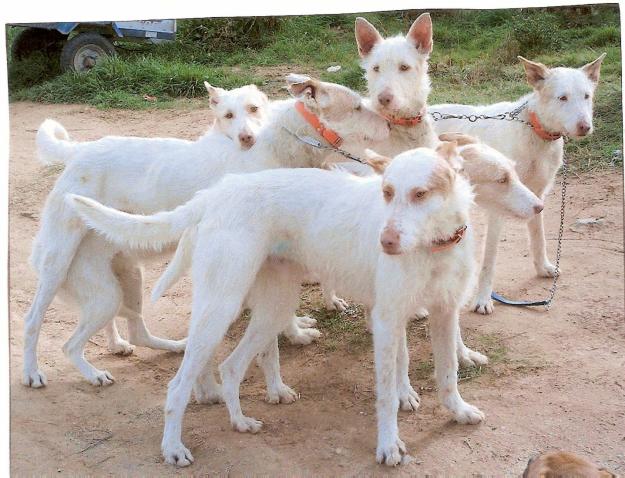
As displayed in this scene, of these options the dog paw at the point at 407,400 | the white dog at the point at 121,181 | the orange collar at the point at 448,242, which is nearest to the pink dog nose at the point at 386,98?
the white dog at the point at 121,181

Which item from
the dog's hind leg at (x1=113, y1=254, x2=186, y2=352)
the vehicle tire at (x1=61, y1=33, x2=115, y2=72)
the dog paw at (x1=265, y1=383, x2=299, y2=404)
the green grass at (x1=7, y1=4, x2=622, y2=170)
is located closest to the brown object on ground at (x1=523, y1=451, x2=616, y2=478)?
the dog paw at (x1=265, y1=383, x2=299, y2=404)

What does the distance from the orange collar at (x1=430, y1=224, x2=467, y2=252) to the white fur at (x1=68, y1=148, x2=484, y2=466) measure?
0.11 ft

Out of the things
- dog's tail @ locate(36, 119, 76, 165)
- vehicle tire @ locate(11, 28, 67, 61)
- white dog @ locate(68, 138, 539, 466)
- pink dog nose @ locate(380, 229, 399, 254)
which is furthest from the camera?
dog's tail @ locate(36, 119, 76, 165)

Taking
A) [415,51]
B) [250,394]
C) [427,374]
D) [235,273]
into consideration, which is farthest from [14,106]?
[427,374]

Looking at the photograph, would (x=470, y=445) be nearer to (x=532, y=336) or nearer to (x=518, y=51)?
(x=532, y=336)

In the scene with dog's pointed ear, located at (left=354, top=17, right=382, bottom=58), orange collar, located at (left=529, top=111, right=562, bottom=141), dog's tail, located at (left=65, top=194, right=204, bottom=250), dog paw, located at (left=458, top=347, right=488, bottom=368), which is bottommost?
dog paw, located at (left=458, top=347, right=488, bottom=368)

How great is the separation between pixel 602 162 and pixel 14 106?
211 inches

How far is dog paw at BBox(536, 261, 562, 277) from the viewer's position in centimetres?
662

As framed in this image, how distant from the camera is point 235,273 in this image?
4520 mm

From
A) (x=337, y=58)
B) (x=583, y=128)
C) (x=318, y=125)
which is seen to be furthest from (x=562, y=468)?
(x=337, y=58)

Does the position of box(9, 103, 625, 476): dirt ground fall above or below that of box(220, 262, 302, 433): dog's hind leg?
below

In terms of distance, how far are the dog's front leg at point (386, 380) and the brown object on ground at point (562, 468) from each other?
3.31 feet

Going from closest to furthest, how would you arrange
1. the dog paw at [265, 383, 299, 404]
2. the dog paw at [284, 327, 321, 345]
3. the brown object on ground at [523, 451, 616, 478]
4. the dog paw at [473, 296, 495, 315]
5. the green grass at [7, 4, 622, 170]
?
the brown object on ground at [523, 451, 616, 478] < the green grass at [7, 4, 622, 170] < the dog paw at [265, 383, 299, 404] < the dog paw at [284, 327, 321, 345] < the dog paw at [473, 296, 495, 315]

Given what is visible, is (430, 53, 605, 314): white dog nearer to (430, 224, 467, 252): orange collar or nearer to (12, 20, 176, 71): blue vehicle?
(430, 224, 467, 252): orange collar
